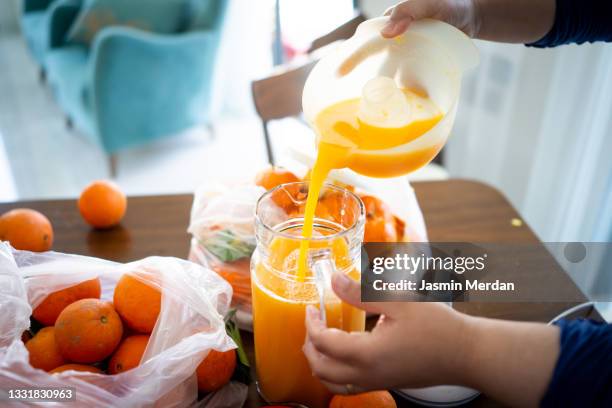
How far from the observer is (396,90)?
0.65m

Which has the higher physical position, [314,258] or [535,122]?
[314,258]

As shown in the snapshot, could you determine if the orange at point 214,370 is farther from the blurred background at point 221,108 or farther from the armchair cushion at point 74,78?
the armchair cushion at point 74,78

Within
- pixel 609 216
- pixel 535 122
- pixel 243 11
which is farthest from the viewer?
pixel 243 11

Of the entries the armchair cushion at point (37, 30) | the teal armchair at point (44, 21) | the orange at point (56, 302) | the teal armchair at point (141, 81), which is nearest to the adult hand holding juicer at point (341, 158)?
the orange at point (56, 302)

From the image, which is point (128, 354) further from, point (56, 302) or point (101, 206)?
point (101, 206)

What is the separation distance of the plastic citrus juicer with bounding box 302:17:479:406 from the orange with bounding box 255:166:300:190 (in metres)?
0.22

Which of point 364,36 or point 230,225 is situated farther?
point 230,225

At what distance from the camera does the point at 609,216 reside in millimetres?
1631

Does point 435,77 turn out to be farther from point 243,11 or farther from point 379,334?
point 243,11

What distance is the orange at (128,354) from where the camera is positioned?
0.63m

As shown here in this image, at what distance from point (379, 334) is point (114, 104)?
97.8 inches

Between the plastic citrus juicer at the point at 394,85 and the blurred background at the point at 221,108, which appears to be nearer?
the plastic citrus juicer at the point at 394,85

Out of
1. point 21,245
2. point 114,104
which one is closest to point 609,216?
point 21,245

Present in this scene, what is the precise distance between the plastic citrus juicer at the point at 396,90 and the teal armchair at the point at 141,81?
213 centimetres
